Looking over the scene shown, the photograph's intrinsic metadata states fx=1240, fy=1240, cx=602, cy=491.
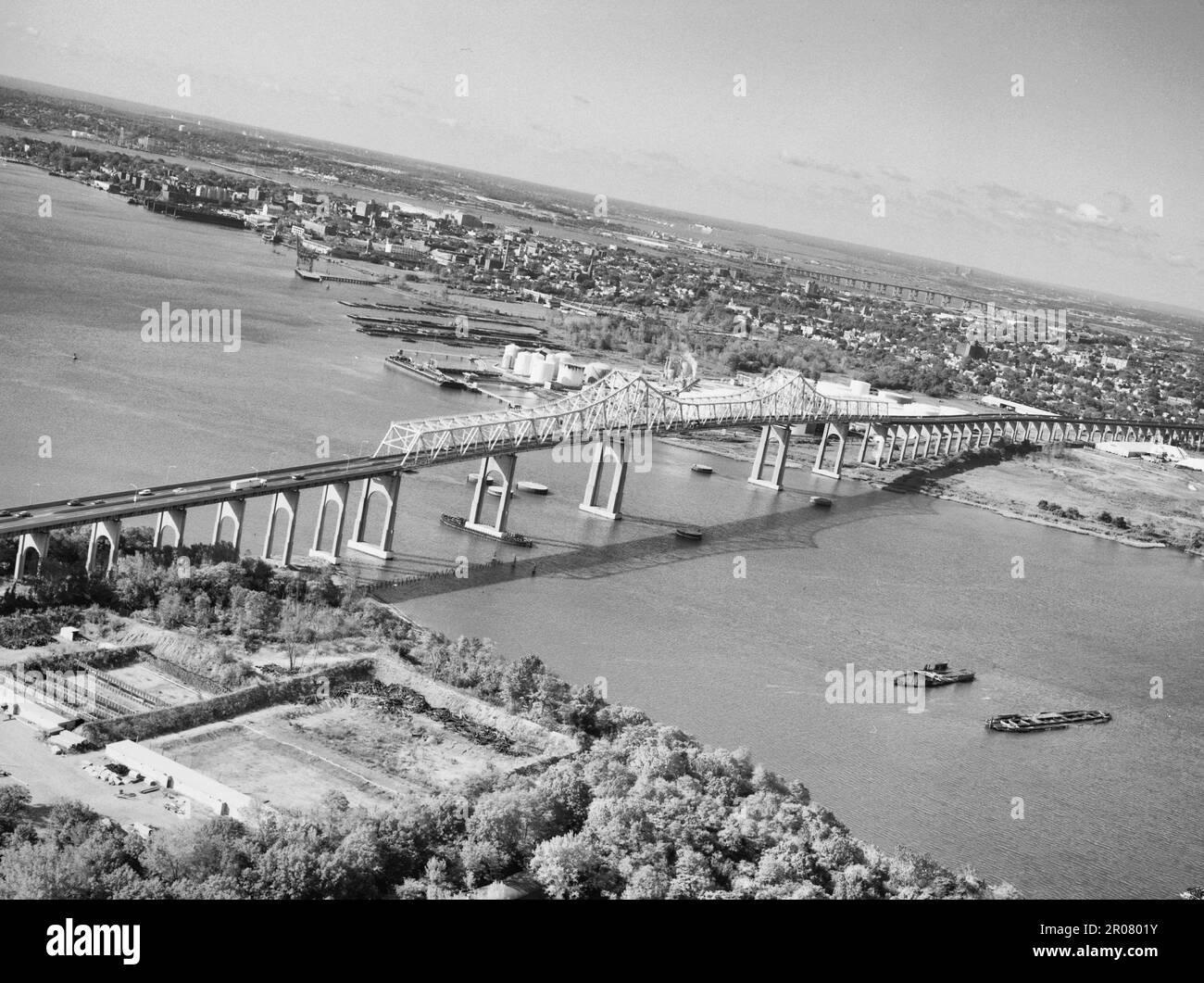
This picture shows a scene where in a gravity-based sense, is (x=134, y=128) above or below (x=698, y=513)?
above

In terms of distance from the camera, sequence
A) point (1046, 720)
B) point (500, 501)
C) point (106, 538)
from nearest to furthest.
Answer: point (106, 538), point (1046, 720), point (500, 501)

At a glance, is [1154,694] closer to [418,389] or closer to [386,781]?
[386,781]

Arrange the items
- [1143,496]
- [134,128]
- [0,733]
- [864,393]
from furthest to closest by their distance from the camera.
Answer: [134,128], [864,393], [1143,496], [0,733]

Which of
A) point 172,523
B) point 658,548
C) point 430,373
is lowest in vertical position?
point 658,548

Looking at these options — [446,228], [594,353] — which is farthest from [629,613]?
[446,228]

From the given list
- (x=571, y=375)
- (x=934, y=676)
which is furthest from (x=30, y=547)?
(x=571, y=375)

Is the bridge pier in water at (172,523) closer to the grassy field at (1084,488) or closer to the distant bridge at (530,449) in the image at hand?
the distant bridge at (530,449)

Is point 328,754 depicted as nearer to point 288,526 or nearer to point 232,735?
point 232,735
